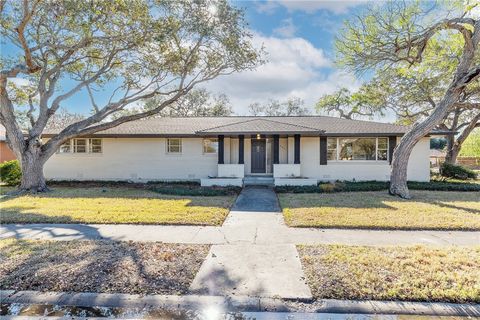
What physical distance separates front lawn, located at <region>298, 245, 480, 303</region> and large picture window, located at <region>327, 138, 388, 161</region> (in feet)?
33.7

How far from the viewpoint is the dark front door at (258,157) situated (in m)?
15.5

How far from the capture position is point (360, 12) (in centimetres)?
1109

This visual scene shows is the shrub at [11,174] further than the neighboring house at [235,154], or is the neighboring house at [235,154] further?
the neighboring house at [235,154]

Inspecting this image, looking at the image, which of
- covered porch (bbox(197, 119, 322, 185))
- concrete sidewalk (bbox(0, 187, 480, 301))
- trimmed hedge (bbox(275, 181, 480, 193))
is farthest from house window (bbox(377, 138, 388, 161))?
concrete sidewalk (bbox(0, 187, 480, 301))

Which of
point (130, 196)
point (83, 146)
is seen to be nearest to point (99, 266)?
point (130, 196)

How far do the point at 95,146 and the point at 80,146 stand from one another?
2.93 feet

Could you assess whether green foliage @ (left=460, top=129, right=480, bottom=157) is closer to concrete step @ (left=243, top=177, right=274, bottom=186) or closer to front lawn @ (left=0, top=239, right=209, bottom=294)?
concrete step @ (left=243, top=177, right=274, bottom=186)

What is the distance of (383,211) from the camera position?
816cm

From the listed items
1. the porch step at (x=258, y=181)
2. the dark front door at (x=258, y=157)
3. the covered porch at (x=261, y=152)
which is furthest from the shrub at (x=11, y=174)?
the dark front door at (x=258, y=157)

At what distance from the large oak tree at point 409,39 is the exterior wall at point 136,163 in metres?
8.88

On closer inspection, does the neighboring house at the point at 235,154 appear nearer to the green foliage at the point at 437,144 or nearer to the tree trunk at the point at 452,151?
the tree trunk at the point at 452,151

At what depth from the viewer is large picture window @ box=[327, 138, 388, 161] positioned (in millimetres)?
14922

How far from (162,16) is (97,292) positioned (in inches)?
440

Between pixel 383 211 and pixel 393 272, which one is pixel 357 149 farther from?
pixel 393 272
